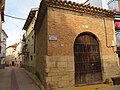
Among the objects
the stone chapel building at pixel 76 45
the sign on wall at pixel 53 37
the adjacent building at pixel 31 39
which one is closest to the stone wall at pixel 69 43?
the stone chapel building at pixel 76 45

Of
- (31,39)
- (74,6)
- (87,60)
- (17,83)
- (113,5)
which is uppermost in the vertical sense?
(113,5)

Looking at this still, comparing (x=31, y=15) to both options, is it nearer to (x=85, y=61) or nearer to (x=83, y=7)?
(x=83, y=7)

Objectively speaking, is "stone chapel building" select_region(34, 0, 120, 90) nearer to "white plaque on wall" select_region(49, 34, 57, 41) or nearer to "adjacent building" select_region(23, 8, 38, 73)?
"white plaque on wall" select_region(49, 34, 57, 41)

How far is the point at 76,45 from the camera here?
9.32m

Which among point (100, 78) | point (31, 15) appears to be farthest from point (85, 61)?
point (31, 15)

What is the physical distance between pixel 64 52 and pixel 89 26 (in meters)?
2.64

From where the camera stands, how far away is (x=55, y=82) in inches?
316

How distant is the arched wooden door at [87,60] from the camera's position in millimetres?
9156

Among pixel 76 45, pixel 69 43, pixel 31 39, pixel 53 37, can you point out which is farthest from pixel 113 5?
pixel 31 39

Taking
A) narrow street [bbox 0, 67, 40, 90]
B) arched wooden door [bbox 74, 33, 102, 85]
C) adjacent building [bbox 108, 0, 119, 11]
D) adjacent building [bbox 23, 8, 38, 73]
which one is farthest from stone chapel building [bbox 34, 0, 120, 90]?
adjacent building [bbox 23, 8, 38, 73]

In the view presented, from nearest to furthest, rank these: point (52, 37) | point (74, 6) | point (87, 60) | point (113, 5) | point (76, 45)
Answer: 1. point (52, 37)
2. point (74, 6)
3. point (76, 45)
4. point (87, 60)
5. point (113, 5)

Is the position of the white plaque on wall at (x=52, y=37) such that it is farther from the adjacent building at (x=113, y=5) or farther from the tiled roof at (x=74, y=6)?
the adjacent building at (x=113, y=5)

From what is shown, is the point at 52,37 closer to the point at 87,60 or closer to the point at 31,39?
the point at 87,60

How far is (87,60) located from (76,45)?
121 centimetres
